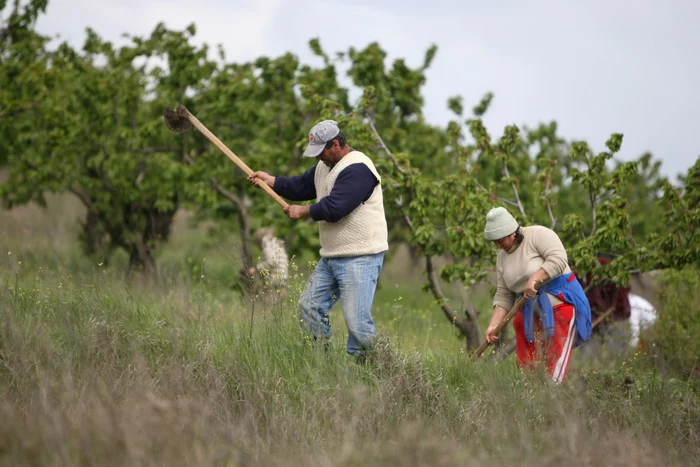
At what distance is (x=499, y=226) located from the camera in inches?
250

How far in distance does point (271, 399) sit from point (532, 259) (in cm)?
218

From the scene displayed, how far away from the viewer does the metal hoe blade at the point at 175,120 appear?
7.14 metres

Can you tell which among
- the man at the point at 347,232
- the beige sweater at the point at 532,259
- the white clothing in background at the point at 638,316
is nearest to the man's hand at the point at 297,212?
the man at the point at 347,232

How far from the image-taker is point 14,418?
4.43 metres

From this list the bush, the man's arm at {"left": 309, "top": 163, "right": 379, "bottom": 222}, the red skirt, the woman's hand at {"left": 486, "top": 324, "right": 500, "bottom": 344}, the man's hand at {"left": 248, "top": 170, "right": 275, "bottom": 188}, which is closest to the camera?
the man's arm at {"left": 309, "top": 163, "right": 379, "bottom": 222}

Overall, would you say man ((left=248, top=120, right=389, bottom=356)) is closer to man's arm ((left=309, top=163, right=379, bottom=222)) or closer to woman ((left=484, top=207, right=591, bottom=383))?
man's arm ((left=309, top=163, right=379, bottom=222))

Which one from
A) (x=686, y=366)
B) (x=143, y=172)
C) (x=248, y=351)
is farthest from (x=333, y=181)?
(x=143, y=172)

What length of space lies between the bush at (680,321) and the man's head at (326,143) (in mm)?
3355

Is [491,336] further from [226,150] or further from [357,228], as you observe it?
[226,150]

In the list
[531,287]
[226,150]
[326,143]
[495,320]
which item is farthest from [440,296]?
[326,143]

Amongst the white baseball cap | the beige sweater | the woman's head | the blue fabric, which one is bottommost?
the blue fabric

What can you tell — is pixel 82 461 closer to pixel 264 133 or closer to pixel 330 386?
pixel 330 386

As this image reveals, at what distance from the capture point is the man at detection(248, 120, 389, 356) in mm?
6051

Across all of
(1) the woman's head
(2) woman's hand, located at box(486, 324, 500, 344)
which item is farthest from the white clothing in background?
(1) the woman's head
